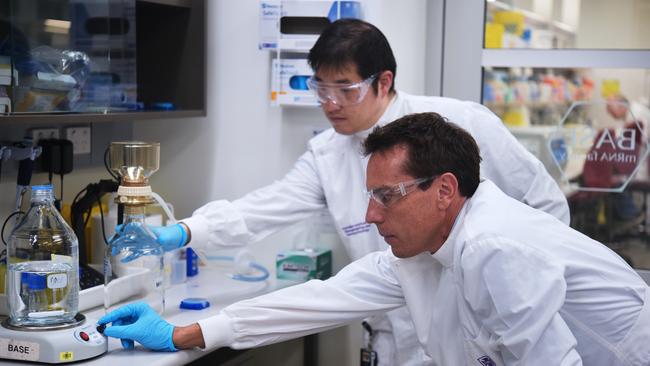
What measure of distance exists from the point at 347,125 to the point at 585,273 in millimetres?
932

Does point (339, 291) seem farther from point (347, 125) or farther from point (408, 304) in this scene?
point (347, 125)

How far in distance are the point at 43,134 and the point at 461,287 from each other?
1459mm

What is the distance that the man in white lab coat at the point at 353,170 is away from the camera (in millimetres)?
2385

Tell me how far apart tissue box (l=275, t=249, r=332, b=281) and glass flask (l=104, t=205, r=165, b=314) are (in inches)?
21.1

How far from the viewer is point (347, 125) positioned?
2.45 metres

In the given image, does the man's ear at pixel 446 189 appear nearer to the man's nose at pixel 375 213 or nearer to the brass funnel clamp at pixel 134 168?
the man's nose at pixel 375 213

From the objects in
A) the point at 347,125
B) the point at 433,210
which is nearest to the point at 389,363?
the point at 347,125

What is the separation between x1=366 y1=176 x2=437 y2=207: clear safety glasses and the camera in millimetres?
1761

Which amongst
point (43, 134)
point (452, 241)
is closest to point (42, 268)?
point (43, 134)

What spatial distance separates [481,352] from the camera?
1.78 meters

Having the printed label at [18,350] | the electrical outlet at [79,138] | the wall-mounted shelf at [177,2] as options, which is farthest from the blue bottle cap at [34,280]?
the wall-mounted shelf at [177,2]

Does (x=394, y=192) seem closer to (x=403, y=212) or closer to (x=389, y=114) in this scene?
(x=403, y=212)

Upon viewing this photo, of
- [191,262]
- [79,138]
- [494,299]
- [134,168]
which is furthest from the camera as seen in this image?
[191,262]

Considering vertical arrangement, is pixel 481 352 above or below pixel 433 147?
below
